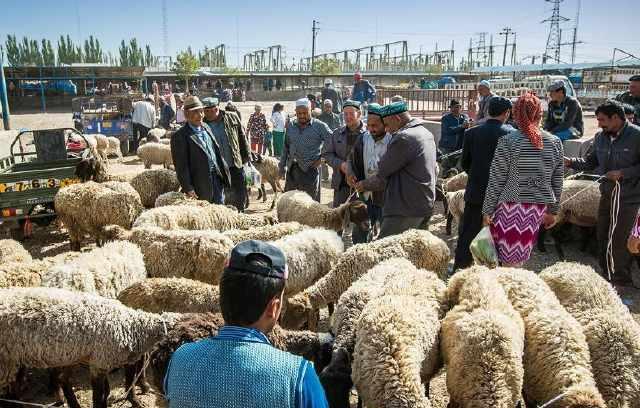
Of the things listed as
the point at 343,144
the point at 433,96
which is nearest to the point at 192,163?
the point at 343,144

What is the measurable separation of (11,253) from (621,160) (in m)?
6.70

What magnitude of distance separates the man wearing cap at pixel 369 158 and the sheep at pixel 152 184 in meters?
3.39

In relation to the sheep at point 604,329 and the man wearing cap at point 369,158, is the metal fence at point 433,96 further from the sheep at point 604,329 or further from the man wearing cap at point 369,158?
the sheep at point 604,329

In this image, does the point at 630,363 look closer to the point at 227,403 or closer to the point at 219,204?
the point at 227,403

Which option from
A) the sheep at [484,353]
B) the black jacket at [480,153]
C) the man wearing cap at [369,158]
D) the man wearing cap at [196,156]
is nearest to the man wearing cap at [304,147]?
the man wearing cap at [196,156]

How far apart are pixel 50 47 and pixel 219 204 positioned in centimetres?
11341

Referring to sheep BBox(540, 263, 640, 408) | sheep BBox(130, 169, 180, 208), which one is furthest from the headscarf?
sheep BBox(130, 169, 180, 208)

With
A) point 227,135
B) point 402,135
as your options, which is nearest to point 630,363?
point 402,135

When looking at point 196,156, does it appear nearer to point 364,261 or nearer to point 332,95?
point 364,261

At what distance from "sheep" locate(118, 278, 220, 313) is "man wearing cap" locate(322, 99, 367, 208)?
289 cm

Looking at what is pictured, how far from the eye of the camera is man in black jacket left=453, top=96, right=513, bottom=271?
474 centimetres

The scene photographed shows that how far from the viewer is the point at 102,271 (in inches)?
172

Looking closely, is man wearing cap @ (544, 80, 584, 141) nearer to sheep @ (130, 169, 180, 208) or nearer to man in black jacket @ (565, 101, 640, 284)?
man in black jacket @ (565, 101, 640, 284)

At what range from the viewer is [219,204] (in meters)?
6.42
